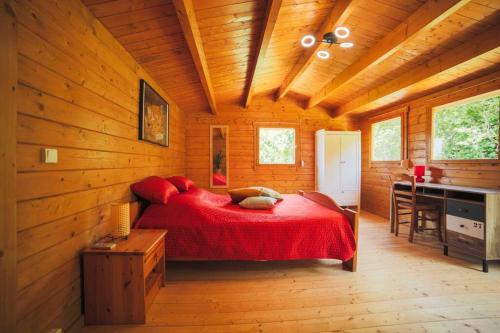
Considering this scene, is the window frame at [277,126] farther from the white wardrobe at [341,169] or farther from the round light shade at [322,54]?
the round light shade at [322,54]

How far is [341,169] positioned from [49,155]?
4.53 meters

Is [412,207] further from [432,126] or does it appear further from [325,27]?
[325,27]

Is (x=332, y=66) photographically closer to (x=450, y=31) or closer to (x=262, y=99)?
(x=450, y=31)

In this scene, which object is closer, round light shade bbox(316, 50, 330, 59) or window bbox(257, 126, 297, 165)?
round light shade bbox(316, 50, 330, 59)

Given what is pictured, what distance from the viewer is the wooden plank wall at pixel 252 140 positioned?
Result: 475cm

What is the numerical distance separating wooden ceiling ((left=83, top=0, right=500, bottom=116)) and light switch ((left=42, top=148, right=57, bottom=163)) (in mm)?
1090

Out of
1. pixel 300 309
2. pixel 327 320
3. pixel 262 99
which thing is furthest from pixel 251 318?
pixel 262 99

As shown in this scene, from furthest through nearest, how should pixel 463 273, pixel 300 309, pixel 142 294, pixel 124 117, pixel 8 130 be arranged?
1. pixel 463 273
2. pixel 124 117
3. pixel 300 309
4. pixel 142 294
5. pixel 8 130

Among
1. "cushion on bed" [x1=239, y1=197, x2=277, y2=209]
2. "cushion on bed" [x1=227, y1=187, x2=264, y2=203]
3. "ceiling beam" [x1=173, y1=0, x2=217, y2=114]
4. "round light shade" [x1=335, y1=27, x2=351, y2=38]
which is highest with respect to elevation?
"round light shade" [x1=335, y1=27, x2=351, y2=38]

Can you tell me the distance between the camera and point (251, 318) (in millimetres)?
1565

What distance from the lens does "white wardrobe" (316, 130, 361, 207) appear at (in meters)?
4.50

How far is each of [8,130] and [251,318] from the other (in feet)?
5.90

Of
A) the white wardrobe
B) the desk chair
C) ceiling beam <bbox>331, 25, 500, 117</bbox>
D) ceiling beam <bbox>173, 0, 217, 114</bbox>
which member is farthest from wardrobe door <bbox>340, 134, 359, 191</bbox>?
ceiling beam <bbox>173, 0, 217, 114</bbox>

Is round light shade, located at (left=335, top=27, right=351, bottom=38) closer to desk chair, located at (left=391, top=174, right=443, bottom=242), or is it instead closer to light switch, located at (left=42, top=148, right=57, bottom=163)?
desk chair, located at (left=391, top=174, right=443, bottom=242)
